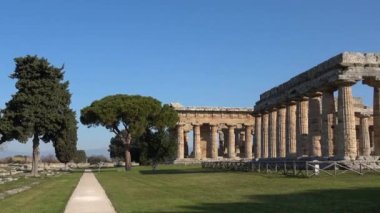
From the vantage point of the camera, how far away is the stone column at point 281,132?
58359 millimetres

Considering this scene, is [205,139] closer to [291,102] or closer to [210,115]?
[210,115]

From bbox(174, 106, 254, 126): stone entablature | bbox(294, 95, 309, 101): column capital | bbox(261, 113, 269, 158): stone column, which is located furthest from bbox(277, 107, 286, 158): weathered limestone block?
bbox(174, 106, 254, 126): stone entablature

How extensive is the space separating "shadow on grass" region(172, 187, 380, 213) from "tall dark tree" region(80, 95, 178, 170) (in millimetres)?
49344

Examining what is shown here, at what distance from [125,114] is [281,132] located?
23272 mm

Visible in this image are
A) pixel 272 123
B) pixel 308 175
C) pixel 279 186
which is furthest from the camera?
pixel 272 123

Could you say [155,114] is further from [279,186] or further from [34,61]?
[279,186]

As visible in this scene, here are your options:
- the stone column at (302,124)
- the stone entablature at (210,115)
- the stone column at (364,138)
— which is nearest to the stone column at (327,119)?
the stone column at (302,124)

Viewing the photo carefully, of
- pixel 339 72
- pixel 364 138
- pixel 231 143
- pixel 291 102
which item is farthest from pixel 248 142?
pixel 339 72

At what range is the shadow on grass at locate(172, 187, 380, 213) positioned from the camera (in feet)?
58.4

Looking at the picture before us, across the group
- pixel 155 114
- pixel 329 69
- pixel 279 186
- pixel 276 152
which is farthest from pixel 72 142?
pixel 279 186

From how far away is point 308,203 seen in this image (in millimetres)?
19469

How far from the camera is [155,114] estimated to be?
74.4 m

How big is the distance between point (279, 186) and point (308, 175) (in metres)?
7.65

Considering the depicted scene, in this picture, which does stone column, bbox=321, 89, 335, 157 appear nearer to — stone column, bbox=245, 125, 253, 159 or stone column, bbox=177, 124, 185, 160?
stone column, bbox=245, 125, 253, 159
